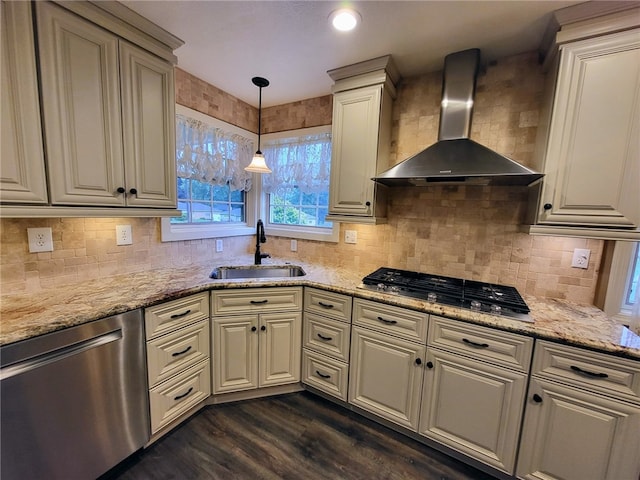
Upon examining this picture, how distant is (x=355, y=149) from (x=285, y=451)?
2096 mm

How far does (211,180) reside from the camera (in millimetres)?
2377

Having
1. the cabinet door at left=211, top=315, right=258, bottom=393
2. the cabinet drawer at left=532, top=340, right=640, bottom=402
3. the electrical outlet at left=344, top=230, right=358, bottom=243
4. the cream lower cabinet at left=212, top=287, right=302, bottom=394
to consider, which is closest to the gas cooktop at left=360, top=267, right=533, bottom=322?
the cabinet drawer at left=532, top=340, right=640, bottom=402

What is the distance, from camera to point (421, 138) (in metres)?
2.08

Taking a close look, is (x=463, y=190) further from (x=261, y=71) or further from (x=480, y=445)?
(x=261, y=71)

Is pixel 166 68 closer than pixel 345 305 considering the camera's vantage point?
Yes

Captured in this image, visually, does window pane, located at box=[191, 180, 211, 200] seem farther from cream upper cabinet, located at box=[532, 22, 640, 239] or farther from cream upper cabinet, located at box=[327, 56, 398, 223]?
cream upper cabinet, located at box=[532, 22, 640, 239]

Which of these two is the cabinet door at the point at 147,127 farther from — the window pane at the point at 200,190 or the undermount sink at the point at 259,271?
the undermount sink at the point at 259,271

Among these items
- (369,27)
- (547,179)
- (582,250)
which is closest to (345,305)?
(547,179)

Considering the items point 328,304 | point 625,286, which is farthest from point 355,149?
point 625,286

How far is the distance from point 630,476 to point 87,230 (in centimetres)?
315

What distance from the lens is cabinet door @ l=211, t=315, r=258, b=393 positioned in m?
1.86

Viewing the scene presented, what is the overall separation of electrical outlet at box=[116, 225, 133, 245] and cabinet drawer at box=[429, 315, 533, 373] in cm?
211

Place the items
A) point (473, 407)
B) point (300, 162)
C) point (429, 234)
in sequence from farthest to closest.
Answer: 1. point (300, 162)
2. point (429, 234)
3. point (473, 407)

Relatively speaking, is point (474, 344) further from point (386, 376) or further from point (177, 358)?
point (177, 358)
